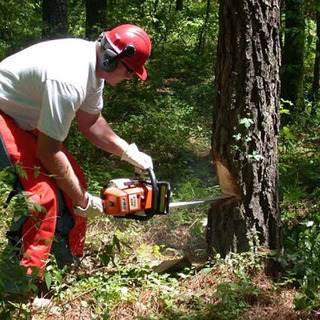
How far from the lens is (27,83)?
3.13 meters

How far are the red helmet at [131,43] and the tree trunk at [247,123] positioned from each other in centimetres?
60

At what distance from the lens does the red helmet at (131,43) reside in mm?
3129

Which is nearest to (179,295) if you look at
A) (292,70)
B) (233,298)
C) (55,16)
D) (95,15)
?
(233,298)

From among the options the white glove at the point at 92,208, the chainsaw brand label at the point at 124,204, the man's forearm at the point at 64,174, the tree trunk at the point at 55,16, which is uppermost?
the tree trunk at the point at 55,16

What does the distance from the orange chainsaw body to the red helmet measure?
2.62 ft

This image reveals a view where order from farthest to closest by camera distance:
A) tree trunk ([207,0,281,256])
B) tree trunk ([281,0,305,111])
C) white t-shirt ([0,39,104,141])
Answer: tree trunk ([281,0,305,111]), tree trunk ([207,0,281,256]), white t-shirt ([0,39,104,141])

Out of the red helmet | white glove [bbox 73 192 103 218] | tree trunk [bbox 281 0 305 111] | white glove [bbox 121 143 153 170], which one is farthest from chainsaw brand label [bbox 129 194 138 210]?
tree trunk [bbox 281 0 305 111]

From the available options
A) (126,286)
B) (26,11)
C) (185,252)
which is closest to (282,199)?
(185,252)

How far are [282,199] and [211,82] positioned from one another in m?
6.26

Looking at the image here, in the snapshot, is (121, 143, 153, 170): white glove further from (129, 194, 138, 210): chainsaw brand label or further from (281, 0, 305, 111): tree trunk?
(281, 0, 305, 111): tree trunk

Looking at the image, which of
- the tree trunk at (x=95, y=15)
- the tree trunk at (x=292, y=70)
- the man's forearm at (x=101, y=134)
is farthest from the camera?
the tree trunk at (x=95, y=15)

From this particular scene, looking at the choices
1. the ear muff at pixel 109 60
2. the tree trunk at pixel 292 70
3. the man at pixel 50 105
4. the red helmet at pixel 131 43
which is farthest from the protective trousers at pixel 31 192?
the tree trunk at pixel 292 70

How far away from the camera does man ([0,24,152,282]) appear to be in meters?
2.95

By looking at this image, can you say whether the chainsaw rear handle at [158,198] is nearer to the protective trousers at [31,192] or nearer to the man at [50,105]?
the man at [50,105]
